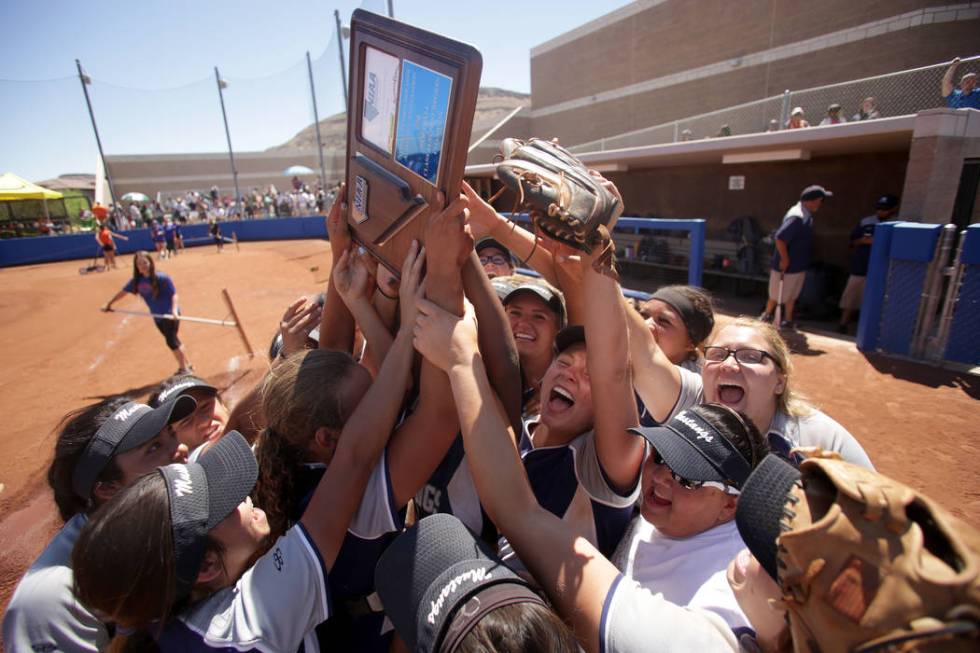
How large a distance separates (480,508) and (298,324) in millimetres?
1397

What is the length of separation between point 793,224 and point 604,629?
301 inches

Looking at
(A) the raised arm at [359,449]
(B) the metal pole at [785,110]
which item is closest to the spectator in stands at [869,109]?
(B) the metal pole at [785,110]

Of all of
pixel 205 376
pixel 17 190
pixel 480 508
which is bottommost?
pixel 205 376

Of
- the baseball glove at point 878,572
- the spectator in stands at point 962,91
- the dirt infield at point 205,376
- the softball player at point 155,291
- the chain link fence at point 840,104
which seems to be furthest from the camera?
the chain link fence at point 840,104

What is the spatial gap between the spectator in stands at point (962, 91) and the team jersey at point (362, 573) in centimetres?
1131

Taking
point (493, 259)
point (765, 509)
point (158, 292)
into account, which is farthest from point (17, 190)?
point (765, 509)

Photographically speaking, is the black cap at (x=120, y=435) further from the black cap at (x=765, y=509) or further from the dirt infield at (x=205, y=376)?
the dirt infield at (x=205, y=376)

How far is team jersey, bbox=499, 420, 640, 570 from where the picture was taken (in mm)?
1626

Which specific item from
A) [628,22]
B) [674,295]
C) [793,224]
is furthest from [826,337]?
[628,22]

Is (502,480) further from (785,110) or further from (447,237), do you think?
(785,110)

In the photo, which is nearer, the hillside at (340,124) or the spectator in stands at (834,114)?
the spectator in stands at (834,114)

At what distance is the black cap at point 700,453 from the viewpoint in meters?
1.40

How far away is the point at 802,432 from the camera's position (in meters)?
2.05

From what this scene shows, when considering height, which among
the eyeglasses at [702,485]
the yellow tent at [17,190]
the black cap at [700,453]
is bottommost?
the eyeglasses at [702,485]
